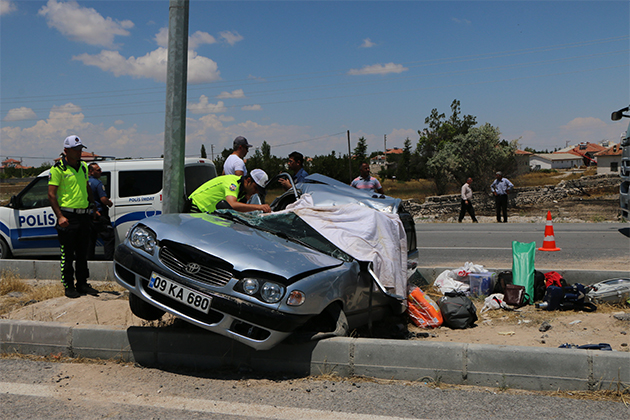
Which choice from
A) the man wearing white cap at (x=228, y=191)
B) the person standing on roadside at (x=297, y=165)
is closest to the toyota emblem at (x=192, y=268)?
the man wearing white cap at (x=228, y=191)

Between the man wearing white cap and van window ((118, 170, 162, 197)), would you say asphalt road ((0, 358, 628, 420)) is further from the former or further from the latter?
van window ((118, 170, 162, 197))

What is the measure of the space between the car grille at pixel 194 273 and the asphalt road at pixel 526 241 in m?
5.84

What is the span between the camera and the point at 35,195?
29.1 feet

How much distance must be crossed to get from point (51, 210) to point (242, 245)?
637cm

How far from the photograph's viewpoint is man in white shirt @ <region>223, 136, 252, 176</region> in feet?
23.0

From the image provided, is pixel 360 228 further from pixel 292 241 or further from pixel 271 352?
pixel 271 352

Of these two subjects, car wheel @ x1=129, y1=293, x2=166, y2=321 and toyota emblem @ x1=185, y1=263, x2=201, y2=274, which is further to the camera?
car wheel @ x1=129, y1=293, x2=166, y2=321

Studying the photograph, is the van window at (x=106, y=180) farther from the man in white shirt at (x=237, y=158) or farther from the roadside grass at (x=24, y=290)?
the man in white shirt at (x=237, y=158)

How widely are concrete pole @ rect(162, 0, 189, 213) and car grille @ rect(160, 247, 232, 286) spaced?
2050 millimetres

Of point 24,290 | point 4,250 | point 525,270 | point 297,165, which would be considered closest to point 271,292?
point 525,270

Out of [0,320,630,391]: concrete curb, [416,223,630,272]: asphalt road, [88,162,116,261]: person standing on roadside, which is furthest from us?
[416,223,630,272]: asphalt road

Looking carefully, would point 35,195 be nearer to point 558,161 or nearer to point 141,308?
point 141,308

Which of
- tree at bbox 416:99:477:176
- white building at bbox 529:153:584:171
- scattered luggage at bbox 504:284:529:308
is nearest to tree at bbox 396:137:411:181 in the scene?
tree at bbox 416:99:477:176

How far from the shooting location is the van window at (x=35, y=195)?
347 inches
